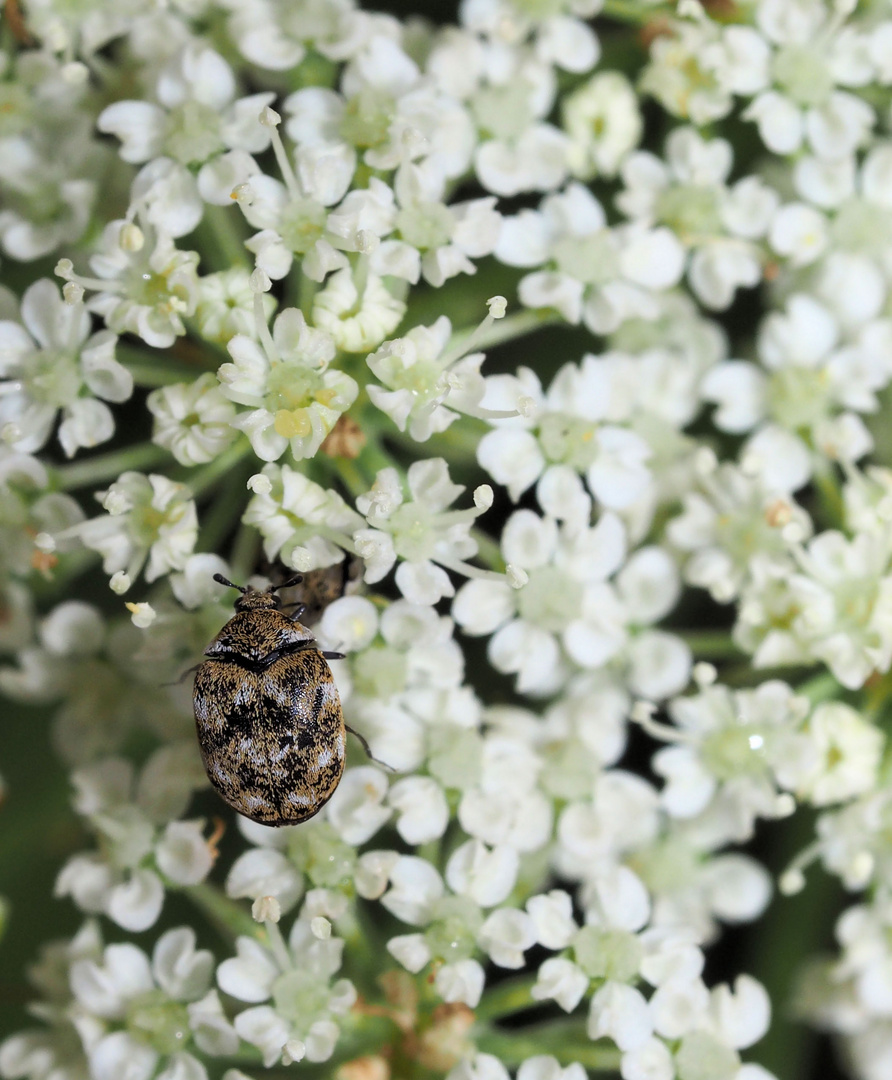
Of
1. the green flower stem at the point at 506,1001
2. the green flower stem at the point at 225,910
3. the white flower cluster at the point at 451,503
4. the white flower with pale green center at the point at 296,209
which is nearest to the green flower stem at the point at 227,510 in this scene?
the white flower cluster at the point at 451,503

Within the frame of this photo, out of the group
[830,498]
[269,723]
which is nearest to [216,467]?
[269,723]

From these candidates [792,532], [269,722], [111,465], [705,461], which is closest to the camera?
[269,722]

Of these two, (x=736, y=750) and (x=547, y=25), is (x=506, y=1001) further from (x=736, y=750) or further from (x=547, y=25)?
(x=547, y=25)

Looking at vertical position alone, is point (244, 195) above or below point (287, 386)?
above

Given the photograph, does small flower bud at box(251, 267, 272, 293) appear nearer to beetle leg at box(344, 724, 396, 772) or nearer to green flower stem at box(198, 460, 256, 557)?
green flower stem at box(198, 460, 256, 557)

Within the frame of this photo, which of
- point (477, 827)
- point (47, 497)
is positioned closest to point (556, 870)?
point (477, 827)

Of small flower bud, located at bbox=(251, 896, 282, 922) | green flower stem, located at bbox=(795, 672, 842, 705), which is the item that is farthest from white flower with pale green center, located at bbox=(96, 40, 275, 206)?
green flower stem, located at bbox=(795, 672, 842, 705)
